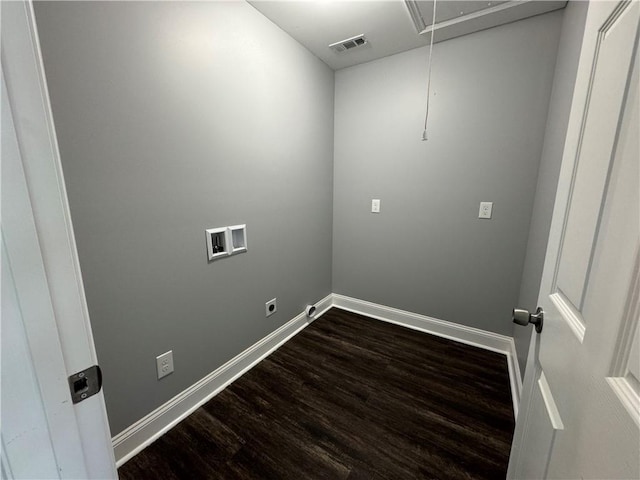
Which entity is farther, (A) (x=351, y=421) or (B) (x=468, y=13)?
(B) (x=468, y=13)

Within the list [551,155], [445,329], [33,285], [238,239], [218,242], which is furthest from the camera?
[445,329]

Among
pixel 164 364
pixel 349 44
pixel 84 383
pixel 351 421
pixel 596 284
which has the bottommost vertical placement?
pixel 351 421

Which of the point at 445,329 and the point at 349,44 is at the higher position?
the point at 349,44

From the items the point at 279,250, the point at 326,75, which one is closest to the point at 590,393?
the point at 279,250

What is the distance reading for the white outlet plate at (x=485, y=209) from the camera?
190 centimetres

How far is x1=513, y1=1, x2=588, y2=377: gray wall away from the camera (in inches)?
48.2

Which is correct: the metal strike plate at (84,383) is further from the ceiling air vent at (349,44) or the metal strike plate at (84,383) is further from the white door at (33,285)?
the ceiling air vent at (349,44)

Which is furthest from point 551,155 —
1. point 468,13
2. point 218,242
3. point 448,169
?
point 218,242

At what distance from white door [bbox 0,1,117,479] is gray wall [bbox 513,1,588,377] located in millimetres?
1808

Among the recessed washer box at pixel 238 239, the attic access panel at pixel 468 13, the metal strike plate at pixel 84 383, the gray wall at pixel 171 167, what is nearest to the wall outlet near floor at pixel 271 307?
the gray wall at pixel 171 167

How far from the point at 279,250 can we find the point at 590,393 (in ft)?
5.85

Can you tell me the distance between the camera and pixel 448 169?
201 centimetres

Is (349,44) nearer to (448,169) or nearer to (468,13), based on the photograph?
(468,13)

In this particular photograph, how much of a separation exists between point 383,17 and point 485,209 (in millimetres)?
1498
